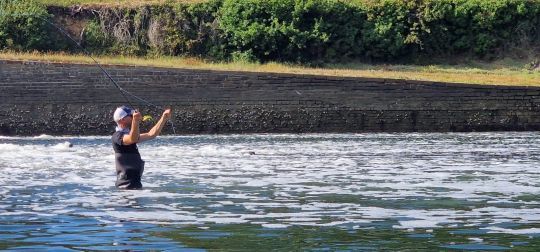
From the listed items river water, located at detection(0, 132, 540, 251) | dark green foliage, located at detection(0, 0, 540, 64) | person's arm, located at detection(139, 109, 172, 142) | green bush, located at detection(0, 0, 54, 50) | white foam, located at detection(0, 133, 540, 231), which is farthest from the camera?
dark green foliage, located at detection(0, 0, 540, 64)

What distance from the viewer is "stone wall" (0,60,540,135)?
113ft

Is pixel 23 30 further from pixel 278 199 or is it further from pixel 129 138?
pixel 278 199

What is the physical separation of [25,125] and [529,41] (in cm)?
2127

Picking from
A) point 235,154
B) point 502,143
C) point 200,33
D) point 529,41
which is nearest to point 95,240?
point 235,154

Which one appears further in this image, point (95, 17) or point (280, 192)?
point (95, 17)

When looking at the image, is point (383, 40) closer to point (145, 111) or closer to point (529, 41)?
point (529, 41)

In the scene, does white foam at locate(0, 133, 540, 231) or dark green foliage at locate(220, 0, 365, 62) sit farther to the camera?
dark green foliage at locate(220, 0, 365, 62)

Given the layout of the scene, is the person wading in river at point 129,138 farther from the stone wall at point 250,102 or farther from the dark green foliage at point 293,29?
the dark green foliage at point 293,29

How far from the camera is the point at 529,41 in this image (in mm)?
46719

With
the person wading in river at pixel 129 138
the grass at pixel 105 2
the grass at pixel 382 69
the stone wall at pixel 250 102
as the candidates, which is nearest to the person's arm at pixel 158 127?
the person wading in river at pixel 129 138

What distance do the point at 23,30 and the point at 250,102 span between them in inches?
479

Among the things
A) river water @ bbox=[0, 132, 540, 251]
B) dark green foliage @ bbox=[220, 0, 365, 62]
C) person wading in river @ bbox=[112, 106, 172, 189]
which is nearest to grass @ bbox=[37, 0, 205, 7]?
dark green foliage @ bbox=[220, 0, 365, 62]

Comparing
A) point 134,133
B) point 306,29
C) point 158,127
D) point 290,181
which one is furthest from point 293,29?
point 134,133

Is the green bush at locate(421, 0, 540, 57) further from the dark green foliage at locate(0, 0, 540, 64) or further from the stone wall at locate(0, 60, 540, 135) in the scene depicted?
the stone wall at locate(0, 60, 540, 135)
